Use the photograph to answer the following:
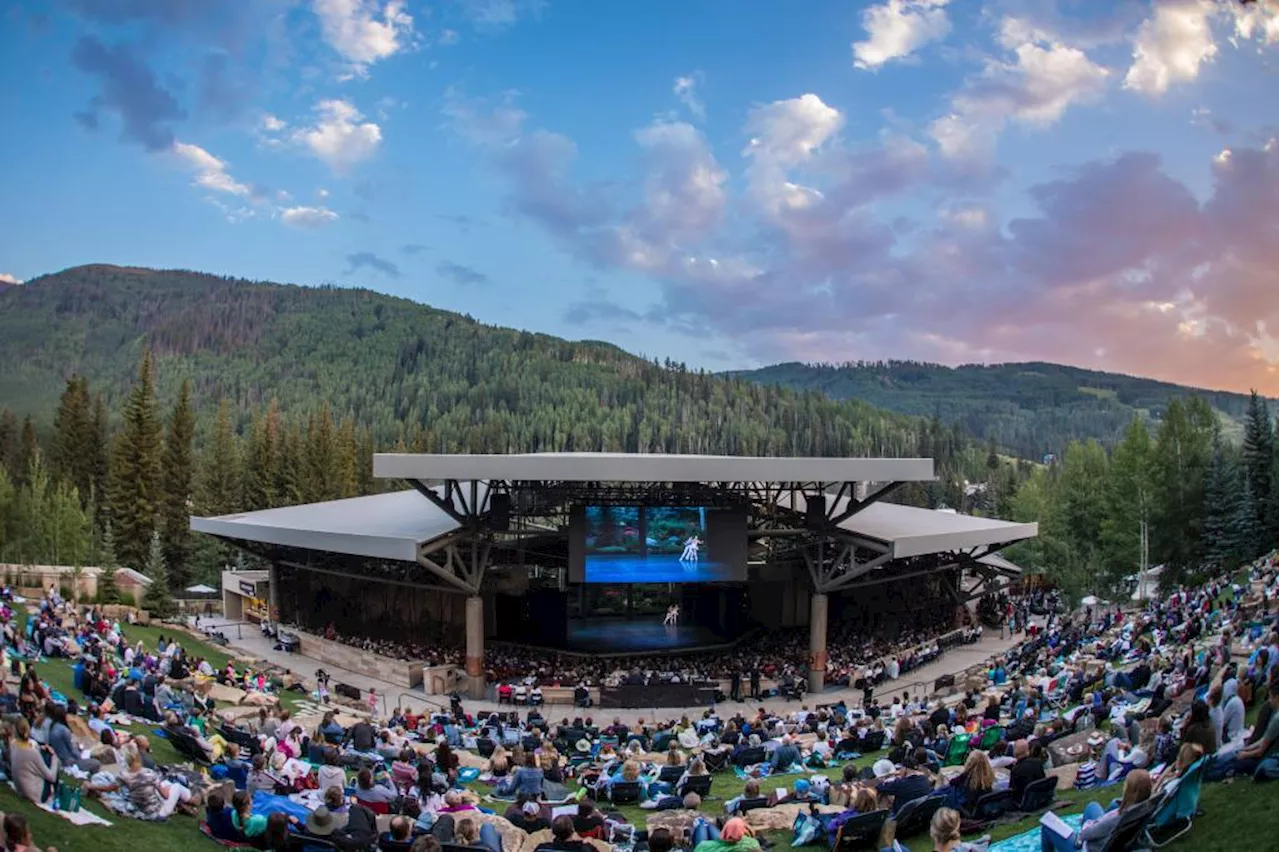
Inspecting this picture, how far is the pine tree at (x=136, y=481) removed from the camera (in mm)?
52969

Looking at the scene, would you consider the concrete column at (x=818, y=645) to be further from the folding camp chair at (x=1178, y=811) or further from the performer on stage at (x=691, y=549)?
the folding camp chair at (x=1178, y=811)

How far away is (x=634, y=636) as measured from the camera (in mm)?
36406

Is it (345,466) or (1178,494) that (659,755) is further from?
(345,466)

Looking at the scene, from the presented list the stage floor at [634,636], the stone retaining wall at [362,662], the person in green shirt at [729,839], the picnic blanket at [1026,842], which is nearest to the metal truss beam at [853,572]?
the stage floor at [634,636]

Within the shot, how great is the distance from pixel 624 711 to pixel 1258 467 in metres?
35.3

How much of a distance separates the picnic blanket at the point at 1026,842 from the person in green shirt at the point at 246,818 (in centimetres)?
761

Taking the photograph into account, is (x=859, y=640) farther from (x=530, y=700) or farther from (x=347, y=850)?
(x=347, y=850)

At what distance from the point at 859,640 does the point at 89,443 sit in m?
53.8

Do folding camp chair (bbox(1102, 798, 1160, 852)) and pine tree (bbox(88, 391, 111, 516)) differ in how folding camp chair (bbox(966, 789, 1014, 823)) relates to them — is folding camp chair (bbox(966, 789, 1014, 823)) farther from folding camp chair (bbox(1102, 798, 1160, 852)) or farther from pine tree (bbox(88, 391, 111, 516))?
pine tree (bbox(88, 391, 111, 516))

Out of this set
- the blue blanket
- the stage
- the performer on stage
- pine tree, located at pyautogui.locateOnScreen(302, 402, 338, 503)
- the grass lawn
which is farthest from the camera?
pine tree, located at pyautogui.locateOnScreen(302, 402, 338, 503)

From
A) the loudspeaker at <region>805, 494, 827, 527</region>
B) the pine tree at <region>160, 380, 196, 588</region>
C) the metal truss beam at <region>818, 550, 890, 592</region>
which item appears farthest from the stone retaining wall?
the pine tree at <region>160, 380, 196, 588</region>

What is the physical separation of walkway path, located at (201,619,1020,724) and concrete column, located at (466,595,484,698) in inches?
48.4

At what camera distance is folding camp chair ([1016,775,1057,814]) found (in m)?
9.70

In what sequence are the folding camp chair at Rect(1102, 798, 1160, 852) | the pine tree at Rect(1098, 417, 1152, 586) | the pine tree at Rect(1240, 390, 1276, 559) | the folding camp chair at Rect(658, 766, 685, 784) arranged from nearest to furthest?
the folding camp chair at Rect(1102, 798, 1160, 852) < the folding camp chair at Rect(658, 766, 685, 784) < the pine tree at Rect(1240, 390, 1276, 559) < the pine tree at Rect(1098, 417, 1152, 586)
